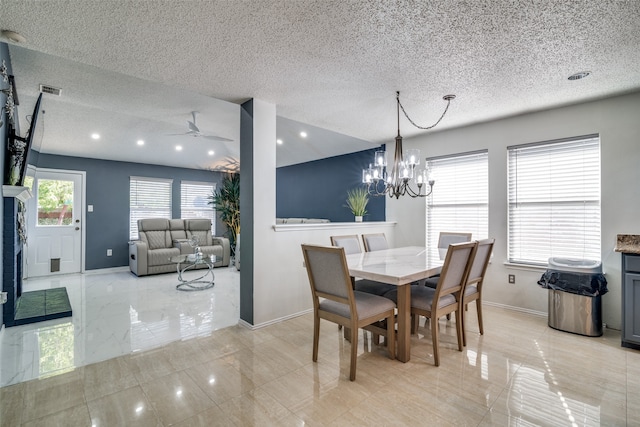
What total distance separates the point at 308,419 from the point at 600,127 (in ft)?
13.0

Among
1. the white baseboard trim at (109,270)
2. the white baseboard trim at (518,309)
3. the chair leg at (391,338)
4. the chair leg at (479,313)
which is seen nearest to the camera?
the chair leg at (391,338)

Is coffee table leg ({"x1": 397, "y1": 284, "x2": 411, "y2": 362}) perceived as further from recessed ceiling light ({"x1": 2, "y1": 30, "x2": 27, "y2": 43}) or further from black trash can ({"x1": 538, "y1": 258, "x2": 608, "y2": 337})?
recessed ceiling light ({"x1": 2, "y1": 30, "x2": 27, "y2": 43})

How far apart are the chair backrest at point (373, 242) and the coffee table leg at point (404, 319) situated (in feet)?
3.94

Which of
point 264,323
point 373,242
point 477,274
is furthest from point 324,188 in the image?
point 477,274

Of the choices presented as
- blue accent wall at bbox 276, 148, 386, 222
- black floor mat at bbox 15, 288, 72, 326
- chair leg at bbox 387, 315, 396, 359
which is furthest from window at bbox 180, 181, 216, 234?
chair leg at bbox 387, 315, 396, 359

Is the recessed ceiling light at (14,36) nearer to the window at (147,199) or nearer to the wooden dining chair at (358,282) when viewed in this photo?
the wooden dining chair at (358,282)

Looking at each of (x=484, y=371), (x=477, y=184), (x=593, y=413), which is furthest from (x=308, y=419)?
(x=477, y=184)

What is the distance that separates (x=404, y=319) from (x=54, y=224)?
672 cm

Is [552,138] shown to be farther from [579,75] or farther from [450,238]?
[450,238]

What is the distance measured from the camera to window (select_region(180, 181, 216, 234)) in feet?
24.6

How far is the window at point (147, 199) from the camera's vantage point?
265 inches

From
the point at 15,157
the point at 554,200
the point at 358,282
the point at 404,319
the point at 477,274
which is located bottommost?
the point at 404,319

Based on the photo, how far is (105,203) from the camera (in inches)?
251

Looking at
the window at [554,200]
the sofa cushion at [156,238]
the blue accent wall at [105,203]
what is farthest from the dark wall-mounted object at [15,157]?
the window at [554,200]
